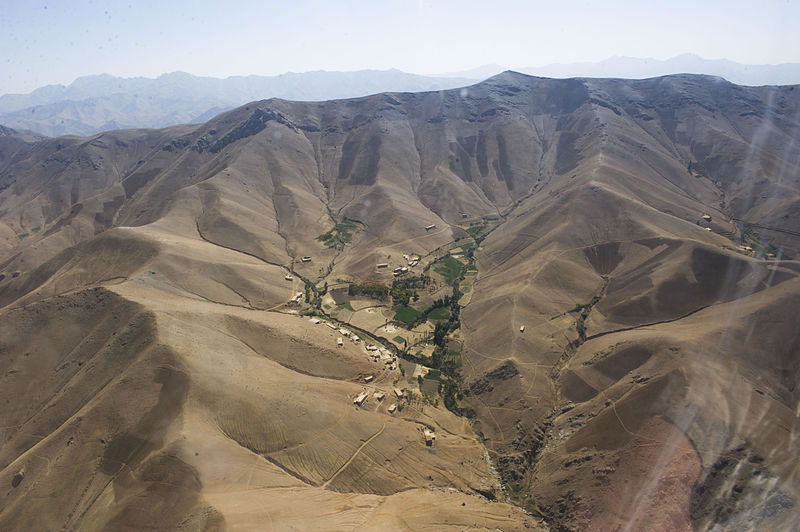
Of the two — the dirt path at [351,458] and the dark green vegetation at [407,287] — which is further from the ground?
the dark green vegetation at [407,287]

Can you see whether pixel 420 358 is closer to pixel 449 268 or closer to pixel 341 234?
pixel 449 268

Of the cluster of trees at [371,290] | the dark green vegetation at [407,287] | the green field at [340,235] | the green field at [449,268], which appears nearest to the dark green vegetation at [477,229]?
the green field at [449,268]

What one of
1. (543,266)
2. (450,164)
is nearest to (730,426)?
(543,266)

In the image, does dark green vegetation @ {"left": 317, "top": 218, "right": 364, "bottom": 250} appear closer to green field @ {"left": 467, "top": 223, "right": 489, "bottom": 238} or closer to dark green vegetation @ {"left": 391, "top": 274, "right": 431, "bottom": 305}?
dark green vegetation @ {"left": 391, "top": 274, "right": 431, "bottom": 305}

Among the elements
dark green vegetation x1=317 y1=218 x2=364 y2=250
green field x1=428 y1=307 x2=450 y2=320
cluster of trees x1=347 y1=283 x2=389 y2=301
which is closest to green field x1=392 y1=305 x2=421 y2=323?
green field x1=428 y1=307 x2=450 y2=320

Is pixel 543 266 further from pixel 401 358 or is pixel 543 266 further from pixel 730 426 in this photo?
pixel 730 426

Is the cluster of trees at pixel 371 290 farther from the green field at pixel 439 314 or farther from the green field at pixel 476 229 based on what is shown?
the green field at pixel 476 229
